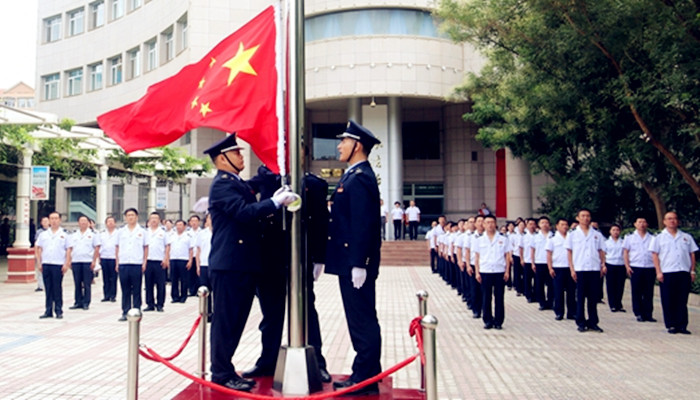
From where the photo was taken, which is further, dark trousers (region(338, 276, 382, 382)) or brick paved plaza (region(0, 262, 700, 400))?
brick paved plaza (region(0, 262, 700, 400))

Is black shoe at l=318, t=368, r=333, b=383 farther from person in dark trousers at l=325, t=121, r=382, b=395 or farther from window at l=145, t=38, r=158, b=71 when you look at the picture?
window at l=145, t=38, r=158, b=71

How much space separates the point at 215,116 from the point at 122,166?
16884mm

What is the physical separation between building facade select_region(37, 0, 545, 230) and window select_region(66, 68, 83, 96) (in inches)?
2.4

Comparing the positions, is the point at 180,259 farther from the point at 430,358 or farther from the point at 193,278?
the point at 430,358

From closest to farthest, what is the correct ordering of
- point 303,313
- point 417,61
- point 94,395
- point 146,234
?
point 303,313 < point 94,395 < point 146,234 < point 417,61

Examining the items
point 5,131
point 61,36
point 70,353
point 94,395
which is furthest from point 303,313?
point 61,36

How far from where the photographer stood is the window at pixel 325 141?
32.8 meters

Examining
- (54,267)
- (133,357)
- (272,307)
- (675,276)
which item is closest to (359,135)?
(272,307)

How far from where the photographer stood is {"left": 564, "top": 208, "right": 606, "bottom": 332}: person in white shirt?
8.77m

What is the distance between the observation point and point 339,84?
27281 millimetres

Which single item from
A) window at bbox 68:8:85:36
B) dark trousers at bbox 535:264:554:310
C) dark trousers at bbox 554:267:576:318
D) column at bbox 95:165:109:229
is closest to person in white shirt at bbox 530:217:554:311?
dark trousers at bbox 535:264:554:310

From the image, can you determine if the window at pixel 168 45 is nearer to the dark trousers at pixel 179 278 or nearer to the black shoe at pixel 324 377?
the dark trousers at pixel 179 278

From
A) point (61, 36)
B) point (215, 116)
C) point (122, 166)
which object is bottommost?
point (215, 116)

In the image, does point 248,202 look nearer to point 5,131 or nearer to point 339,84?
point 5,131
